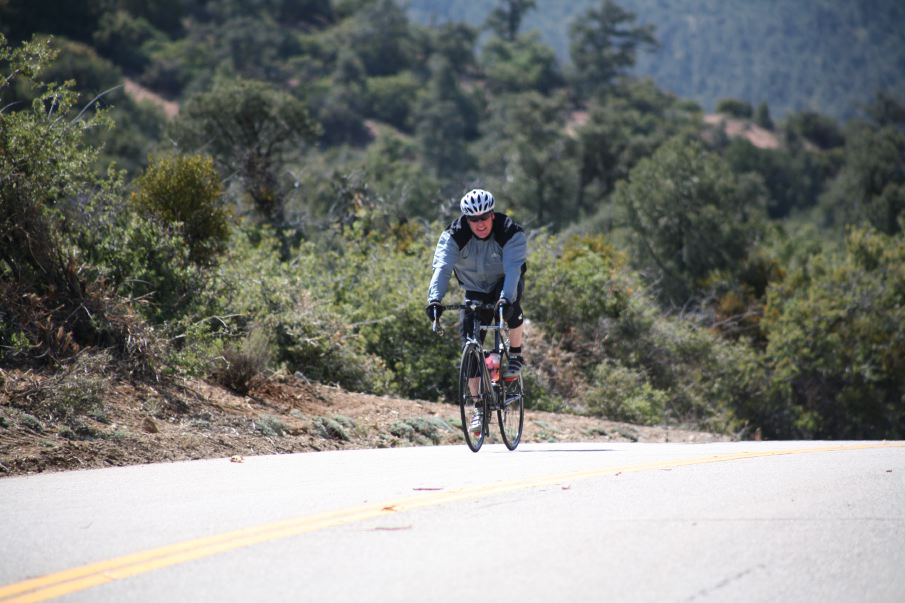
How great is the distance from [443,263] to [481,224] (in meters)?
0.49

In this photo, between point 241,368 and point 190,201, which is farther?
point 190,201

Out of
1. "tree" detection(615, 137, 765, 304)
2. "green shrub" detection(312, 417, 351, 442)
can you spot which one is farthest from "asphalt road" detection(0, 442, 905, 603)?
"tree" detection(615, 137, 765, 304)

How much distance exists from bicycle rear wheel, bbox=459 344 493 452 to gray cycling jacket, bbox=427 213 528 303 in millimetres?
603

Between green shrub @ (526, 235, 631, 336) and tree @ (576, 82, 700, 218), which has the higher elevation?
tree @ (576, 82, 700, 218)

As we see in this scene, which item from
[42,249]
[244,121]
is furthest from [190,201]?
[244,121]

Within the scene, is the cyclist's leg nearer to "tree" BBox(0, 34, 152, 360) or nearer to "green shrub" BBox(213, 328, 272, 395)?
"tree" BBox(0, 34, 152, 360)

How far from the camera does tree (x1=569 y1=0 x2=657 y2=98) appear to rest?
13762 cm

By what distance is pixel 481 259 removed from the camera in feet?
35.0

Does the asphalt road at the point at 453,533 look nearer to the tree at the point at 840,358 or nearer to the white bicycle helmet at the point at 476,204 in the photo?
the white bicycle helmet at the point at 476,204

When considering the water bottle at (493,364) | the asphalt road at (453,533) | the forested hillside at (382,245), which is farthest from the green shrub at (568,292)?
the asphalt road at (453,533)

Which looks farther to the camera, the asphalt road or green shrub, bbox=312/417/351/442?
green shrub, bbox=312/417/351/442

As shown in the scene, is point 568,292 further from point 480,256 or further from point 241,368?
point 480,256

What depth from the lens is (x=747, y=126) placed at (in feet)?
478

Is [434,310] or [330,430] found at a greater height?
[434,310]
